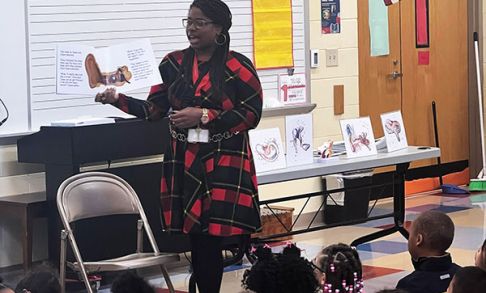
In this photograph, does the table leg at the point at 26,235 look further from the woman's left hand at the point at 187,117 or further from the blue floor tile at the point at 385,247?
the blue floor tile at the point at 385,247

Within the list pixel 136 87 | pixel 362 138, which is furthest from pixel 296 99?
pixel 136 87

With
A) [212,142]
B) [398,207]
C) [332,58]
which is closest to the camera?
[212,142]

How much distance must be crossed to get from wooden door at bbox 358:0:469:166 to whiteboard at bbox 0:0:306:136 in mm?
2495

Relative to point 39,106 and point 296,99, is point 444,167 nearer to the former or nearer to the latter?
point 296,99

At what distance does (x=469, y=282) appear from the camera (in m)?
2.77

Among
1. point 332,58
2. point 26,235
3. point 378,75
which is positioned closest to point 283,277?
point 26,235

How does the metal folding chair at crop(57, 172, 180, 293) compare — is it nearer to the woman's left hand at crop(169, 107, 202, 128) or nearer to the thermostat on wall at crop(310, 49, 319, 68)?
the woman's left hand at crop(169, 107, 202, 128)

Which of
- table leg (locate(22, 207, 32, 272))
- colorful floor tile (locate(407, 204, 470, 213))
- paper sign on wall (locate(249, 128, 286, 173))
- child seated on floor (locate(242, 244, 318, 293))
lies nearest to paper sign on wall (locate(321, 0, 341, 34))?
colorful floor tile (locate(407, 204, 470, 213))

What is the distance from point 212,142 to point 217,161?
0.08 m

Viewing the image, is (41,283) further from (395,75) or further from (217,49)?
(395,75)

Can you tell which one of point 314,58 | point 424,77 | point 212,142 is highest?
point 314,58

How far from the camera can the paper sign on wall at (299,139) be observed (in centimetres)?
595

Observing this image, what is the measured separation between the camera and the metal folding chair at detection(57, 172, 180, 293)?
14.7 ft

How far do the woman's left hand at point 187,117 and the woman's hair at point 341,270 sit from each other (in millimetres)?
800
